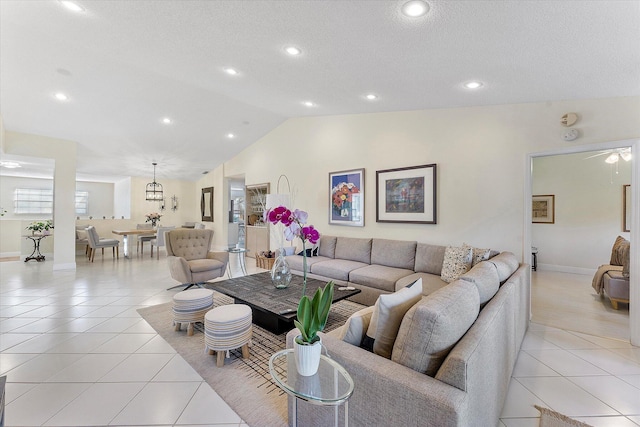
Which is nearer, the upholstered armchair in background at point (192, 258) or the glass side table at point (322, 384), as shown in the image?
the glass side table at point (322, 384)

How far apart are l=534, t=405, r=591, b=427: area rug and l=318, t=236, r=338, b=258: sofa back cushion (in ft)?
10.7

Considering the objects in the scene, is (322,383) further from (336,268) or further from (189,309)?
(336,268)

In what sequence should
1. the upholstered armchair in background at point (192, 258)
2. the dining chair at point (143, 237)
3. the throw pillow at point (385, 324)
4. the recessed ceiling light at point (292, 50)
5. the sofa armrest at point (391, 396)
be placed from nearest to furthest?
the sofa armrest at point (391, 396)
the throw pillow at point (385, 324)
the recessed ceiling light at point (292, 50)
the upholstered armchair in background at point (192, 258)
the dining chair at point (143, 237)

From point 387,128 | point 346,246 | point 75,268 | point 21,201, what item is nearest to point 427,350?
point 346,246

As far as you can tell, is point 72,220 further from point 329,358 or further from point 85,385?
point 329,358

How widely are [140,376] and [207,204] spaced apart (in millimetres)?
7592

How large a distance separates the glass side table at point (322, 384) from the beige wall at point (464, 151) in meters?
3.05

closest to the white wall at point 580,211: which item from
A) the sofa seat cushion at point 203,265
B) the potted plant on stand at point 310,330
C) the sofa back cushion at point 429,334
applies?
the sofa back cushion at point 429,334

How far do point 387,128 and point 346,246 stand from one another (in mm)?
2038

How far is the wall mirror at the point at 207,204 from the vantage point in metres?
8.94

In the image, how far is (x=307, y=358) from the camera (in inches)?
47.5

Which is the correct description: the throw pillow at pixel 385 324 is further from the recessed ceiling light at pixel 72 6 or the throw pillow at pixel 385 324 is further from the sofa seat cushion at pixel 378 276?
the recessed ceiling light at pixel 72 6

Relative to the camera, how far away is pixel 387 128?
4.39 m

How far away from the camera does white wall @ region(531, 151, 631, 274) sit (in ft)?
16.5
